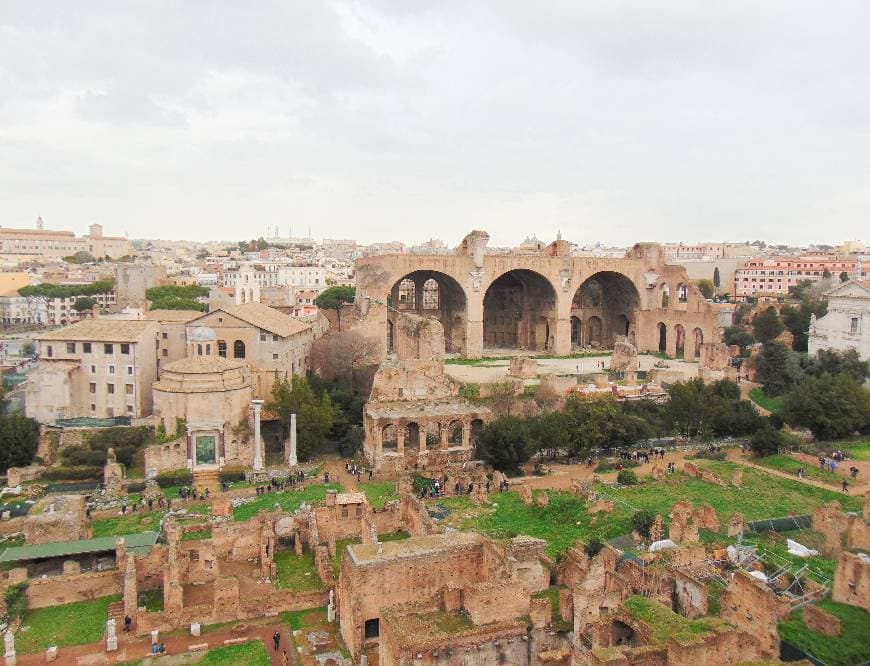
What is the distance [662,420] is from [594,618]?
20951mm

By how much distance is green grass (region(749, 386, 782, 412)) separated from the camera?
39.6 metres

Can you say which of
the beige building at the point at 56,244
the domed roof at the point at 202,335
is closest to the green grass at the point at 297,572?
the domed roof at the point at 202,335

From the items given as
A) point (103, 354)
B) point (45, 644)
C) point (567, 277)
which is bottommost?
point (45, 644)

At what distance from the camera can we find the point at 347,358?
39844mm

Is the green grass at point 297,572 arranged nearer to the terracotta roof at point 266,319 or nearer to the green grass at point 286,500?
the green grass at point 286,500

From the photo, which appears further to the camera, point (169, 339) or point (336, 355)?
point (336, 355)

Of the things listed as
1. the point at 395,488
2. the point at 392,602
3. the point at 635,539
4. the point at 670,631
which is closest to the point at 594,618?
the point at 670,631

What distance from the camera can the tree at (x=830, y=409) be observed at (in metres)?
31.6

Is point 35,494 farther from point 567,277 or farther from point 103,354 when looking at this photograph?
point 567,277

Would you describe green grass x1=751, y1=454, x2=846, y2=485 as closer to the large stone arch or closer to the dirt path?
the dirt path

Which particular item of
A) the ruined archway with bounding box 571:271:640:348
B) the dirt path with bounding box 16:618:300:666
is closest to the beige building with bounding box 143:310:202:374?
the dirt path with bounding box 16:618:300:666

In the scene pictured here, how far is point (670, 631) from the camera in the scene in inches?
497

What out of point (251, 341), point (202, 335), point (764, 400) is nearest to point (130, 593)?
point (202, 335)

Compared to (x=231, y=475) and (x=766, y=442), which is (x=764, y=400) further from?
(x=231, y=475)
